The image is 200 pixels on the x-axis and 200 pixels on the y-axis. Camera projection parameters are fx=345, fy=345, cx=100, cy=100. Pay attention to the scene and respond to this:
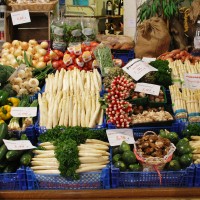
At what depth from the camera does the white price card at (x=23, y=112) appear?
300cm

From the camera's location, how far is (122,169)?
232 centimetres

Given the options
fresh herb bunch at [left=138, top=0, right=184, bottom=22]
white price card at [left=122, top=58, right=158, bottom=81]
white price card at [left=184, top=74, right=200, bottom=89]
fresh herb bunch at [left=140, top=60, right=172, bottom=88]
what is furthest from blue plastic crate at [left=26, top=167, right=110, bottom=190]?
fresh herb bunch at [left=138, top=0, right=184, bottom=22]

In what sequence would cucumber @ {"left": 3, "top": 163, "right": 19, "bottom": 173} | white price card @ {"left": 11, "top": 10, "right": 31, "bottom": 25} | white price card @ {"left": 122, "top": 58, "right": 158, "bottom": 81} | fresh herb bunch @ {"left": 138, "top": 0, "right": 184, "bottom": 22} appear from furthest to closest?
fresh herb bunch @ {"left": 138, "top": 0, "right": 184, "bottom": 22} < white price card @ {"left": 11, "top": 10, "right": 31, "bottom": 25} < white price card @ {"left": 122, "top": 58, "right": 158, "bottom": 81} < cucumber @ {"left": 3, "top": 163, "right": 19, "bottom": 173}

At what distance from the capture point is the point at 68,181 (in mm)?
2297

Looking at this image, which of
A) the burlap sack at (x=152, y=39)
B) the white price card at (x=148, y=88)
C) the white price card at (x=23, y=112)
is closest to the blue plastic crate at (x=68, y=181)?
the white price card at (x=23, y=112)

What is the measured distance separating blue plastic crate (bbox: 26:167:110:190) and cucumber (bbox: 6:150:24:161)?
18cm

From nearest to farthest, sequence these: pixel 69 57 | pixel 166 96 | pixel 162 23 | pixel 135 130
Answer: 1. pixel 135 130
2. pixel 166 96
3. pixel 69 57
4. pixel 162 23

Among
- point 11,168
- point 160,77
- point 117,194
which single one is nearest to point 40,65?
point 160,77

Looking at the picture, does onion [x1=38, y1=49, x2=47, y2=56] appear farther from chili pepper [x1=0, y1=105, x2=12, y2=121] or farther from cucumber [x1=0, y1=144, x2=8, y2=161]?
cucumber [x1=0, y1=144, x2=8, y2=161]

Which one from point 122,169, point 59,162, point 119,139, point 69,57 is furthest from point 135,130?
point 69,57

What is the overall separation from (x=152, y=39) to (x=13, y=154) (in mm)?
3124

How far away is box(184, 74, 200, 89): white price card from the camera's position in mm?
3337

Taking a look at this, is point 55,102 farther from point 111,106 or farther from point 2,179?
point 2,179

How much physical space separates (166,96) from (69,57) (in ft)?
4.89
